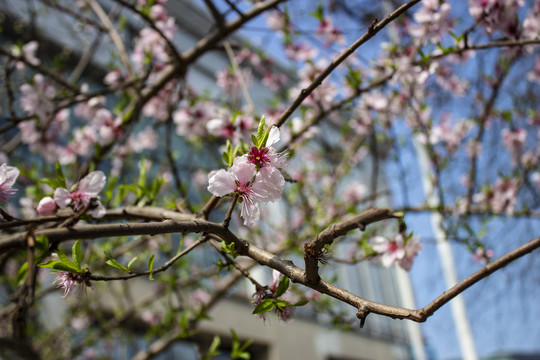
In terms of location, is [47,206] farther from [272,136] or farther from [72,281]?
[272,136]

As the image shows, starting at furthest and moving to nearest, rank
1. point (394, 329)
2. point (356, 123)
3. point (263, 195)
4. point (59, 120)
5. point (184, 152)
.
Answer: point (394, 329) < point (184, 152) < point (356, 123) < point (59, 120) < point (263, 195)

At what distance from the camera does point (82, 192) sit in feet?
3.03

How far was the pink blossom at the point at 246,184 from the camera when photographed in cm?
74

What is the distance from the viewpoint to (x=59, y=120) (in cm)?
208

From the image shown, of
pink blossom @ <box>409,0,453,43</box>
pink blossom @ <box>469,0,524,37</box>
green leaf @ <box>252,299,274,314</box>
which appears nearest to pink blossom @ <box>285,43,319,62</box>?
pink blossom @ <box>409,0,453,43</box>

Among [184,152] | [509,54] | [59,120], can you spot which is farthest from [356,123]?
[184,152]

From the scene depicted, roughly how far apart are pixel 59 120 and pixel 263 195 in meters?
1.64

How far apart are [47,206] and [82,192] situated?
7 cm

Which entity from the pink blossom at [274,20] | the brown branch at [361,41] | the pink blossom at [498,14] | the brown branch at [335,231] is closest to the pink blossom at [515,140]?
the pink blossom at [498,14]

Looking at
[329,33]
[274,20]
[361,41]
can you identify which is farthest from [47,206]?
[274,20]

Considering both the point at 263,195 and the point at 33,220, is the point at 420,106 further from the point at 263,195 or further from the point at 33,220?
the point at 33,220

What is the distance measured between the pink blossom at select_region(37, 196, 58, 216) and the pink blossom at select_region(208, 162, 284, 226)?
36 cm

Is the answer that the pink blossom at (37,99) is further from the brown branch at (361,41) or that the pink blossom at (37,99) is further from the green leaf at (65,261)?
the brown branch at (361,41)

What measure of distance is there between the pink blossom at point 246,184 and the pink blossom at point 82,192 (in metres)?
0.29
